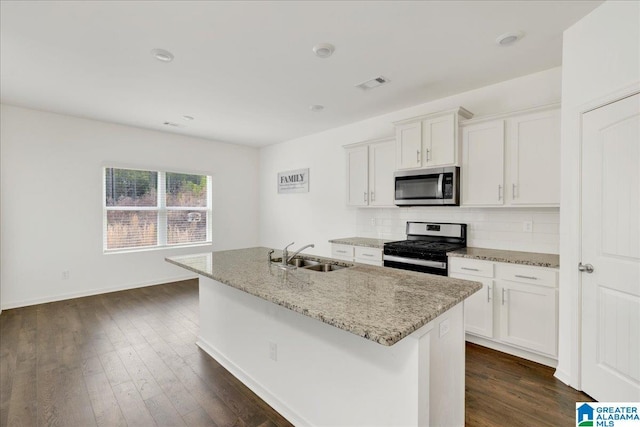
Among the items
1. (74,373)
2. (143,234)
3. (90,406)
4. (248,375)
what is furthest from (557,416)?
(143,234)

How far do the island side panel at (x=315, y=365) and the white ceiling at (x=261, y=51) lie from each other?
2.03 m

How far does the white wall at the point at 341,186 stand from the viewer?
2.96 m

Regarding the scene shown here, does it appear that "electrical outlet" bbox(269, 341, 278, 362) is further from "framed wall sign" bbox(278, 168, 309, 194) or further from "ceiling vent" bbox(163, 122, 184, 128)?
"ceiling vent" bbox(163, 122, 184, 128)

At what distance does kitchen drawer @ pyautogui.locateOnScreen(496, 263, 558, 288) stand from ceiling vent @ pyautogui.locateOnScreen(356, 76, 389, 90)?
2.14 meters

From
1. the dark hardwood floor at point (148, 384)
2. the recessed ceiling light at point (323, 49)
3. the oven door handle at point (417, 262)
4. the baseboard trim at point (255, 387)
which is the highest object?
the recessed ceiling light at point (323, 49)

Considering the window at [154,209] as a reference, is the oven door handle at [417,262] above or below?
below

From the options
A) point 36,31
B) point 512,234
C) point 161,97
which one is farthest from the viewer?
point 161,97

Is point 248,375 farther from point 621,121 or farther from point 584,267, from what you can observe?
point 621,121

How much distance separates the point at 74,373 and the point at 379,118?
4367mm

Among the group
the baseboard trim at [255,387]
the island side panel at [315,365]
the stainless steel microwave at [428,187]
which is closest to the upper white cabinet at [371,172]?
the stainless steel microwave at [428,187]

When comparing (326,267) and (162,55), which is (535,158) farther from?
(162,55)

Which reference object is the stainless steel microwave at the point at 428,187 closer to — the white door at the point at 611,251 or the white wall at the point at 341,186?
the white wall at the point at 341,186

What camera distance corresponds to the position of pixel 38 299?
13.6ft

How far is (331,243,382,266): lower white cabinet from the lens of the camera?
12.1 feet
